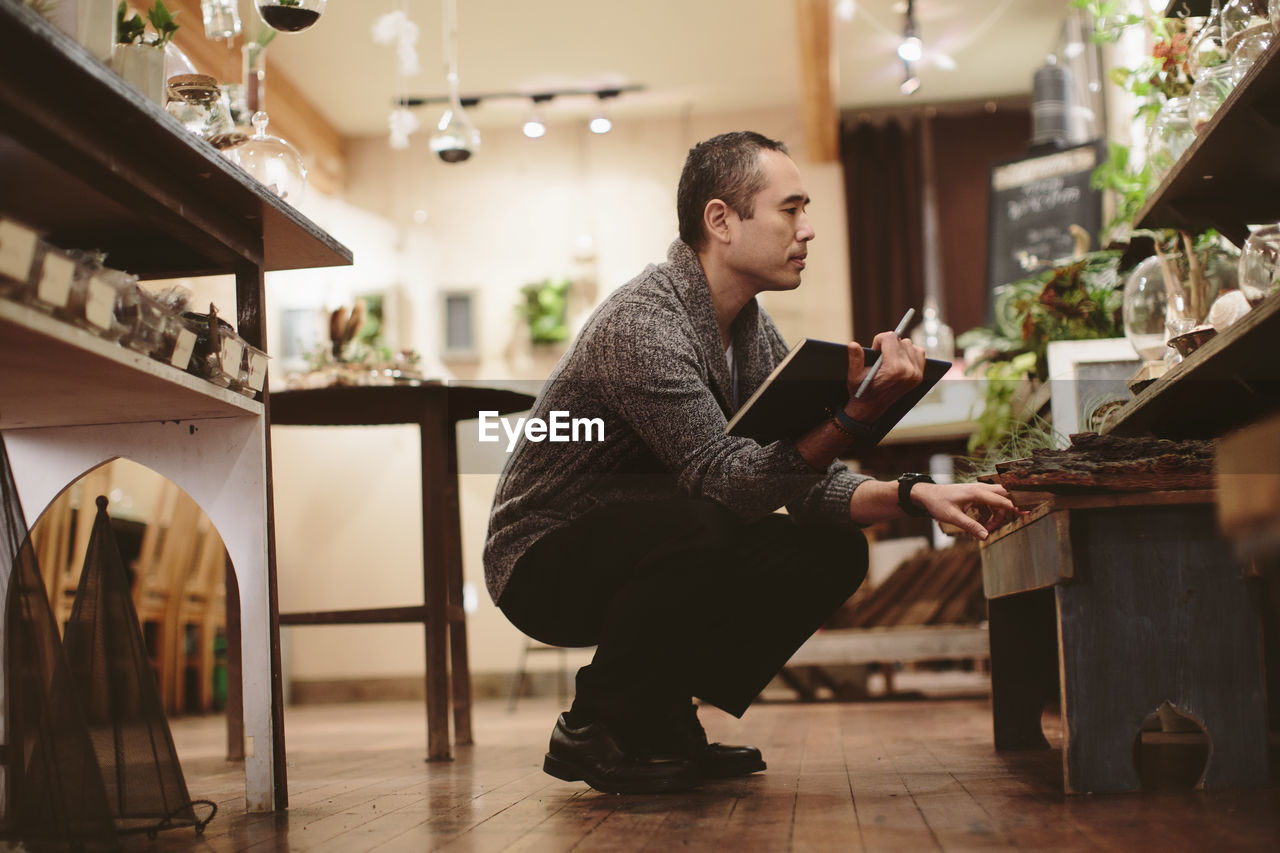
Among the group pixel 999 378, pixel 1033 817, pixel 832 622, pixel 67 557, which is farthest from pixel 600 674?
pixel 67 557

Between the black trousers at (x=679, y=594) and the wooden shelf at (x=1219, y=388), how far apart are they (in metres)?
0.51

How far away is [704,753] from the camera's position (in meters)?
1.97

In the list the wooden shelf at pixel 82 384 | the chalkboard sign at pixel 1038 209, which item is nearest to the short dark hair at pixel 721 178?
the wooden shelf at pixel 82 384

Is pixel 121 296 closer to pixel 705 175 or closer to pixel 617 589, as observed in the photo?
pixel 617 589

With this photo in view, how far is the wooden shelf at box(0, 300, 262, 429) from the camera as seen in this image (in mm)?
1224

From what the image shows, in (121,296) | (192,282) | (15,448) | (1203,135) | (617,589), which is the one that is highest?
(192,282)

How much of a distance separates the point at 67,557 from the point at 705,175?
3.29 m

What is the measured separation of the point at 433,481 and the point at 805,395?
1.39m

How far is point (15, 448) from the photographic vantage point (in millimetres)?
1750

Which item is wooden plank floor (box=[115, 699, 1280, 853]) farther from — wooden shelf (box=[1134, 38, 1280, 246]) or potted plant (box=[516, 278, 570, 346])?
potted plant (box=[516, 278, 570, 346])

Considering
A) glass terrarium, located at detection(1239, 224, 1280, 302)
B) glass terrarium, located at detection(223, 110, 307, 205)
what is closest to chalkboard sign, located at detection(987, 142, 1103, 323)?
glass terrarium, located at detection(1239, 224, 1280, 302)

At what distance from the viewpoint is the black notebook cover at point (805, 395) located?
5.16ft

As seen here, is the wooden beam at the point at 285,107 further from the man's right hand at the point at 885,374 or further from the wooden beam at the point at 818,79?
the man's right hand at the point at 885,374

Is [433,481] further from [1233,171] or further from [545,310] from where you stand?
[545,310]
